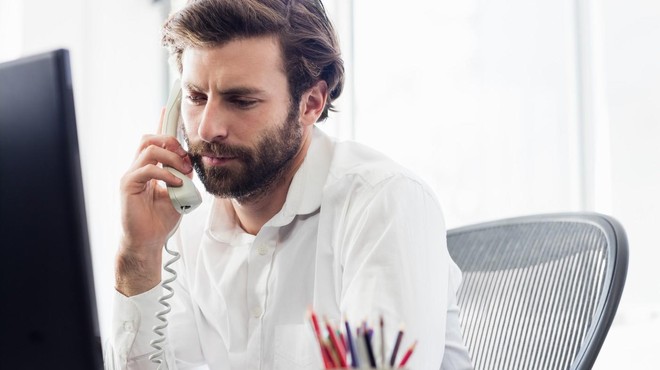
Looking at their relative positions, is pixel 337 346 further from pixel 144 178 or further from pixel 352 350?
pixel 144 178

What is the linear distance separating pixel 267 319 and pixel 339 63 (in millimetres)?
545

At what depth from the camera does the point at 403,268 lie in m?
1.15

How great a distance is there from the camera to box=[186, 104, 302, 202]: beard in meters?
1.41

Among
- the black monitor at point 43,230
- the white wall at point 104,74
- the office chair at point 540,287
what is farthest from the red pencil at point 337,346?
the white wall at point 104,74

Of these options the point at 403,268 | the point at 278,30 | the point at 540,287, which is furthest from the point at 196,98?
the point at 540,287

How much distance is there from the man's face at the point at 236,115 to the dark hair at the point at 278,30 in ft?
0.08

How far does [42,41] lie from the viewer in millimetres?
2756

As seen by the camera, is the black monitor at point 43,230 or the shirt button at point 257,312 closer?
the black monitor at point 43,230

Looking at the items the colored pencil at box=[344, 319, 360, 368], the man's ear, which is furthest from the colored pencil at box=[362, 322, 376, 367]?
the man's ear

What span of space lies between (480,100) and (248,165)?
116 cm

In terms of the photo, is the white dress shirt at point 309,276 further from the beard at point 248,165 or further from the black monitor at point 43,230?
the black monitor at point 43,230

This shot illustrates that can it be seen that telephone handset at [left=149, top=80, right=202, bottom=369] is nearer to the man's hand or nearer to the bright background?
the man's hand

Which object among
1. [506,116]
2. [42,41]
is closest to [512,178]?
[506,116]

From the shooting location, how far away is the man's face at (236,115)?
138 cm
